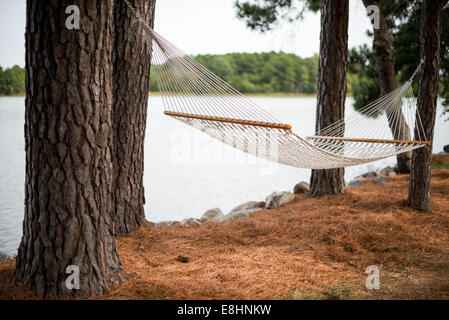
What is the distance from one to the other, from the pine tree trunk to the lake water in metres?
0.94

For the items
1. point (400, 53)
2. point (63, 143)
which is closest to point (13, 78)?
point (63, 143)

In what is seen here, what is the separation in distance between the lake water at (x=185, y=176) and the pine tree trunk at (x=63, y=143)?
944 millimetres

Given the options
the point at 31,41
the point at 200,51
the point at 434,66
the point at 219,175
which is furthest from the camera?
the point at 200,51

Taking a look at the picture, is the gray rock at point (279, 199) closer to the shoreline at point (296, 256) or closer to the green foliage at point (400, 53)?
the shoreline at point (296, 256)

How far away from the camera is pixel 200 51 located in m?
9.48

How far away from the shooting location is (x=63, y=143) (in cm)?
143

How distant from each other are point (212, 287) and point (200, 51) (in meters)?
8.53

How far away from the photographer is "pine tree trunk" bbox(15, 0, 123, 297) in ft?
4.63

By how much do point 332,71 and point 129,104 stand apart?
5.88 feet

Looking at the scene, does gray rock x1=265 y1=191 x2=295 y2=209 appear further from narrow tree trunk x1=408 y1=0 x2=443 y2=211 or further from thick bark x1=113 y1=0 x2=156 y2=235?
thick bark x1=113 y1=0 x2=156 y2=235

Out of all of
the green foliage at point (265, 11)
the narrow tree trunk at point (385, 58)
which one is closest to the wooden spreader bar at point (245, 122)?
the narrow tree trunk at point (385, 58)

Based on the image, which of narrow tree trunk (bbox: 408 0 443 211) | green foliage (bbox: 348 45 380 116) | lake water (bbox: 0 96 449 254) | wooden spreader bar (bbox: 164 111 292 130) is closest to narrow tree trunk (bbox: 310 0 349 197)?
narrow tree trunk (bbox: 408 0 443 211)
